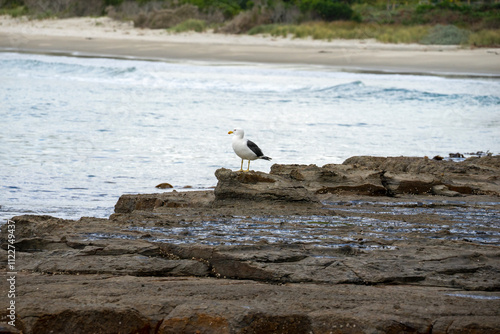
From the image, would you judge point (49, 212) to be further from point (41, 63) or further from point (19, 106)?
point (41, 63)

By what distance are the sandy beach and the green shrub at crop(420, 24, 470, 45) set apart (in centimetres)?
128

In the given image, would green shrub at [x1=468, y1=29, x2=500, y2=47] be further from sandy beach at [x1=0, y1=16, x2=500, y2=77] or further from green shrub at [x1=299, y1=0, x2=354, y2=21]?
green shrub at [x1=299, y1=0, x2=354, y2=21]

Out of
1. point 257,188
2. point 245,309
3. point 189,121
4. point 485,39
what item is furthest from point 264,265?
point 485,39

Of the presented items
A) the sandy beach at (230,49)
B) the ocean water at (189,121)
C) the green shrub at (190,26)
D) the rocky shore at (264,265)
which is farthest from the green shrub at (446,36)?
the rocky shore at (264,265)

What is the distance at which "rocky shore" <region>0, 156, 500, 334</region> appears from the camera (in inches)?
145

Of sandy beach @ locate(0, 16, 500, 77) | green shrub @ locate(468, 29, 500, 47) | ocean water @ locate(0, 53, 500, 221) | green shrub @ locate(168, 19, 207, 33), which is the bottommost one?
ocean water @ locate(0, 53, 500, 221)

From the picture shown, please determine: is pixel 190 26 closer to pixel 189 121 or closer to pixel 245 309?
pixel 189 121

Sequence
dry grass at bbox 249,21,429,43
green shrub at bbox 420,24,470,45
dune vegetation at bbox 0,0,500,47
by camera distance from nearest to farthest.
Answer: green shrub at bbox 420,24,470,45 → dry grass at bbox 249,21,429,43 → dune vegetation at bbox 0,0,500,47

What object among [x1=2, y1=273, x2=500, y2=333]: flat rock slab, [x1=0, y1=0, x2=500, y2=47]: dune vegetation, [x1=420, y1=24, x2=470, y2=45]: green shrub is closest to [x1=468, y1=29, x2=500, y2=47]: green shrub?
[x1=0, y1=0, x2=500, y2=47]: dune vegetation

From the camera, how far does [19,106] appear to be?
17.6 m

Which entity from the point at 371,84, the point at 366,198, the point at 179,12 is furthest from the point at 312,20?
the point at 366,198

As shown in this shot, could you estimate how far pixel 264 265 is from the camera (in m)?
4.44

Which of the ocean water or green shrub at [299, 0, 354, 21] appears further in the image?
green shrub at [299, 0, 354, 21]

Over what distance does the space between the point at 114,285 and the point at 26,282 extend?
603mm
